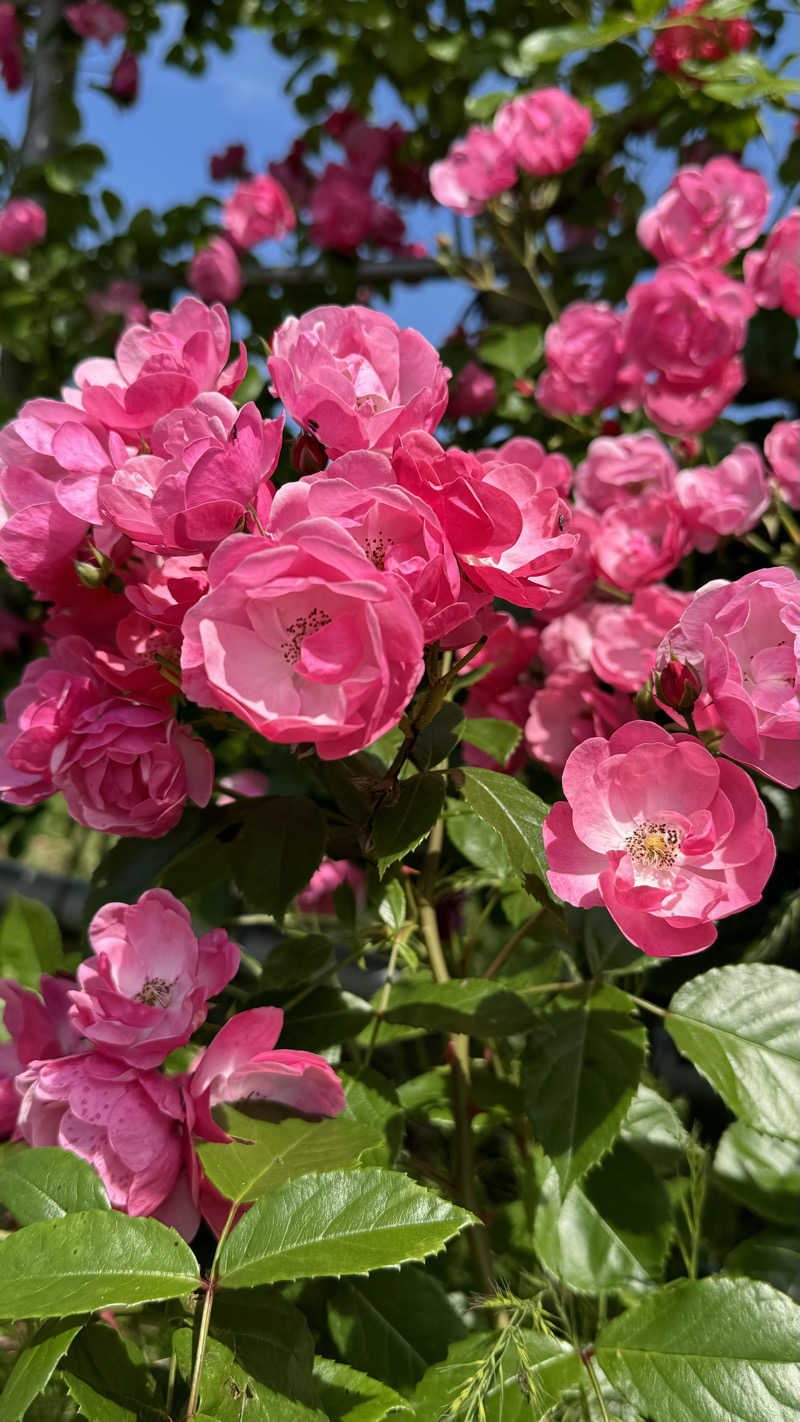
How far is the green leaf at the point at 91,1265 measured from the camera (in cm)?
38

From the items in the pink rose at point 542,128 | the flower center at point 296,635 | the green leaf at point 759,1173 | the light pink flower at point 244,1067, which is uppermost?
the pink rose at point 542,128

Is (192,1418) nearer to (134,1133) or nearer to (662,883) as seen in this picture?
(134,1133)

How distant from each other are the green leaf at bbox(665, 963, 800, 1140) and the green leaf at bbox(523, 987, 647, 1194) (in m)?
0.04

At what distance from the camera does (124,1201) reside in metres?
0.47

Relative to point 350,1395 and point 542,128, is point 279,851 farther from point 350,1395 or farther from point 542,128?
→ point 542,128

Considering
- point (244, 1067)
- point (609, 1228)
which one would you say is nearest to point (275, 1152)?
point (244, 1067)

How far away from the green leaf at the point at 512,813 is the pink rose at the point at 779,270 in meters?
0.66

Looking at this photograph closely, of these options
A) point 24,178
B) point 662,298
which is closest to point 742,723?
point 662,298

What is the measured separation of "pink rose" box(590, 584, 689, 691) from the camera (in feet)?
2.28

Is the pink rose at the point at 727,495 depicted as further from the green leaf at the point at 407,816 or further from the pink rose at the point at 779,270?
the green leaf at the point at 407,816

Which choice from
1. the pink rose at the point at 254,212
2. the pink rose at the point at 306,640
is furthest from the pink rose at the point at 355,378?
the pink rose at the point at 254,212

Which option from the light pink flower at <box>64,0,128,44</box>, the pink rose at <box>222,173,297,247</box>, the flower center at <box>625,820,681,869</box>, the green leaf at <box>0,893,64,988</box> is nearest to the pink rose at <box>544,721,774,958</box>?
the flower center at <box>625,820,681,869</box>

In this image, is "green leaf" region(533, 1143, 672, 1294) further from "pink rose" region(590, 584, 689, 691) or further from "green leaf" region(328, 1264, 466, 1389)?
"pink rose" region(590, 584, 689, 691)

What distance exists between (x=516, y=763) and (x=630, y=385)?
43cm
